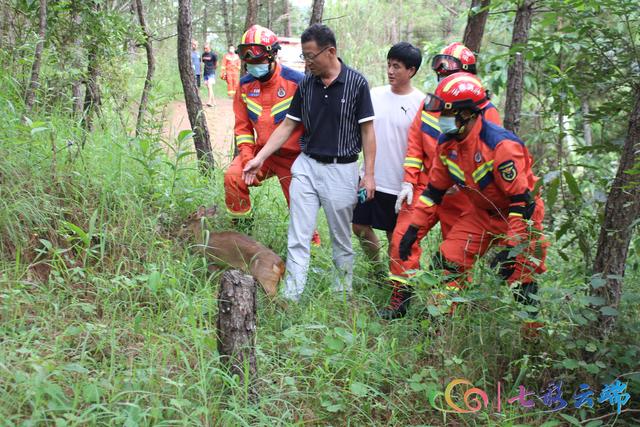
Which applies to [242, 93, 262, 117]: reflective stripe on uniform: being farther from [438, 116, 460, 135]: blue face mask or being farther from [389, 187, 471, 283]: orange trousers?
[438, 116, 460, 135]: blue face mask

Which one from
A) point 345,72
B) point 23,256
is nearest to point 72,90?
point 23,256

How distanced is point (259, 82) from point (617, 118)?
2552 mm

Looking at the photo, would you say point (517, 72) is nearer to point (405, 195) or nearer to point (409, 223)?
point (405, 195)

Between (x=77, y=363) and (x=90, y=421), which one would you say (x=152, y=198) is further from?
(x=90, y=421)

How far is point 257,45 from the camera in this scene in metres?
4.92

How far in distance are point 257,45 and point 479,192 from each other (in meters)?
1.97

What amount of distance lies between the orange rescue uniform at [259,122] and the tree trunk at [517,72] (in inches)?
88.7

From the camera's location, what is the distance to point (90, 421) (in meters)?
2.84

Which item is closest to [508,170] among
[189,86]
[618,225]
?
[618,225]

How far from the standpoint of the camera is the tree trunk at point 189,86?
6176mm

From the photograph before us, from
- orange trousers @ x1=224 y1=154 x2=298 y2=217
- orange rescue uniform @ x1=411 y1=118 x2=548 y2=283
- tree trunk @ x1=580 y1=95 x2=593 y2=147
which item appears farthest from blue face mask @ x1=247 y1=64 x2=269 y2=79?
tree trunk @ x1=580 y1=95 x2=593 y2=147

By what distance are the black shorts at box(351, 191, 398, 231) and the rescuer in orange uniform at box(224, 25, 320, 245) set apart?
657mm

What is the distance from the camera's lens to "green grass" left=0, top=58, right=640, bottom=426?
10.1 feet

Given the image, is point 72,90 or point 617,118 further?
point 72,90
